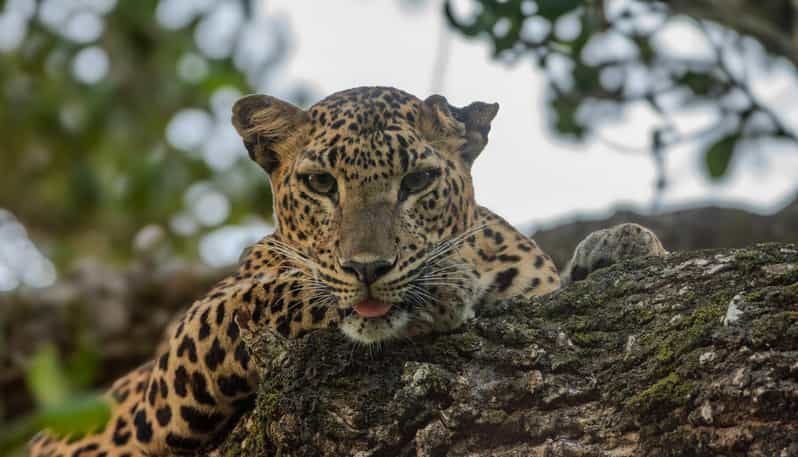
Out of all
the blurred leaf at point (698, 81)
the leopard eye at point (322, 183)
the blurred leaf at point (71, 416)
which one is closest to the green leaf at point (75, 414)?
the blurred leaf at point (71, 416)

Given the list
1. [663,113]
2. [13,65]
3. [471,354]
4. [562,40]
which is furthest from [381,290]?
[13,65]

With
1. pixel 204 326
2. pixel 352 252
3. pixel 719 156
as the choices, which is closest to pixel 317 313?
pixel 352 252

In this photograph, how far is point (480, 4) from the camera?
6949mm

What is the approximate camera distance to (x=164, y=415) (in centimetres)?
597

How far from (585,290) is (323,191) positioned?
64.9 inches

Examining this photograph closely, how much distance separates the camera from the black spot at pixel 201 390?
5.77 m

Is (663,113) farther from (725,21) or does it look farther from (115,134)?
(115,134)

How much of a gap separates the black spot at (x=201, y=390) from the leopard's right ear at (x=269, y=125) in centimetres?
132

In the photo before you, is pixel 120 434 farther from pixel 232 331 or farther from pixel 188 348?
pixel 232 331

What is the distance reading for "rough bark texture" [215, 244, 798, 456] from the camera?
3959mm

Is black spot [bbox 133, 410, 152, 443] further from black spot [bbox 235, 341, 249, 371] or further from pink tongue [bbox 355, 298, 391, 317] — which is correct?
pink tongue [bbox 355, 298, 391, 317]

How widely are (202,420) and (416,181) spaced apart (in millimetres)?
1686

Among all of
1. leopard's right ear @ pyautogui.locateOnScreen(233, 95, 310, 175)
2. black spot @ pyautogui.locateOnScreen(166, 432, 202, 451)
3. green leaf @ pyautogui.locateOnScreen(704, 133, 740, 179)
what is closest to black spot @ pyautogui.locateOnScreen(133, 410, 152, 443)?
black spot @ pyautogui.locateOnScreen(166, 432, 202, 451)

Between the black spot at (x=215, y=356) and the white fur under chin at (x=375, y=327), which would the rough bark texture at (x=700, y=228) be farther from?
the white fur under chin at (x=375, y=327)
